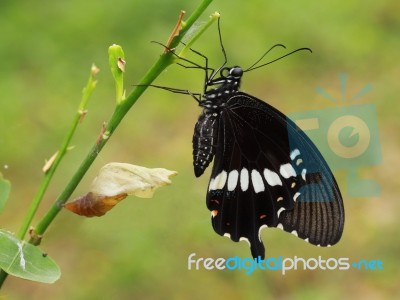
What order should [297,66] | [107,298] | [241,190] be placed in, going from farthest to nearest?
[297,66] → [107,298] → [241,190]

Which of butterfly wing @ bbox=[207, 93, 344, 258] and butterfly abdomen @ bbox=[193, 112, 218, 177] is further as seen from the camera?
butterfly wing @ bbox=[207, 93, 344, 258]

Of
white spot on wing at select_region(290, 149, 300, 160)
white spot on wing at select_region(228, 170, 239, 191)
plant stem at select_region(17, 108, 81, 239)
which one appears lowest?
plant stem at select_region(17, 108, 81, 239)

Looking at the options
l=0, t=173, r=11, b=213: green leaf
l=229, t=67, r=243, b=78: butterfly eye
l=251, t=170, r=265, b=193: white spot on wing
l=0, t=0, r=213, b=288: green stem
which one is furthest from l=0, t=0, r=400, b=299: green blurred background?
l=0, t=0, r=213, b=288: green stem

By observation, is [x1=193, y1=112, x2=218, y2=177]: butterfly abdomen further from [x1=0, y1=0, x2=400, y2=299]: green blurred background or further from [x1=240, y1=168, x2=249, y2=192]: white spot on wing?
[x1=0, y1=0, x2=400, y2=299]: green blurred background

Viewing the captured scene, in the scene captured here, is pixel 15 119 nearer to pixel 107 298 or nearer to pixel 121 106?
pixel 107 298

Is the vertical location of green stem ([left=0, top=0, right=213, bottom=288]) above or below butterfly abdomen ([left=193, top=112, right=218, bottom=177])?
below

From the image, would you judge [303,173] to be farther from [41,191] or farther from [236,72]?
[41,191]

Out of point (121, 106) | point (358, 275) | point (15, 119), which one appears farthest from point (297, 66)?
point (121, 106)
